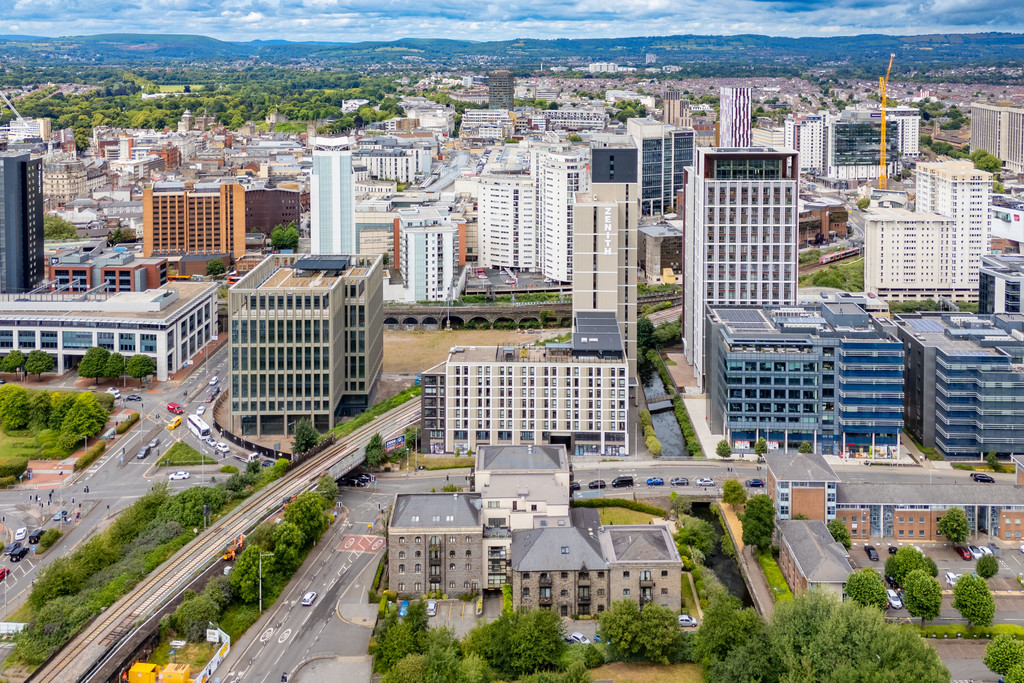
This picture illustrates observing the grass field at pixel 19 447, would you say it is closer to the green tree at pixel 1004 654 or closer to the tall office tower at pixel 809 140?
the green tree at pixel 1004 654

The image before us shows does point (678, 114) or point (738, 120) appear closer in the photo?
point (738, 120)

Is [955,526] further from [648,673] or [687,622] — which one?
[648,673]

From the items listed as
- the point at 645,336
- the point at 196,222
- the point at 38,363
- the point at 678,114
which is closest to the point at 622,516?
the point at 645,336

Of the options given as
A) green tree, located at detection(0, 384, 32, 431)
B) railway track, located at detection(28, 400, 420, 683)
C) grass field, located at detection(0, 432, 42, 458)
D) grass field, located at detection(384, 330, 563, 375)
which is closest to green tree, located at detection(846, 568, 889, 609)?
railway track, located at detection(28, 400, 420, 683)

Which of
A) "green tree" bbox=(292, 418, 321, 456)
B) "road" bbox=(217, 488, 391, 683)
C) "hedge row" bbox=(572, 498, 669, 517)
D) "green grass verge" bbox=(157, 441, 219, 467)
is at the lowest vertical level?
"road" bbox=(217, 488, 391, 683)

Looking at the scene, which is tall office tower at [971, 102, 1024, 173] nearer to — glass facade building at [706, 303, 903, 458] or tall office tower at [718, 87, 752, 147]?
tall office tower at [718, 87, 752, 147]

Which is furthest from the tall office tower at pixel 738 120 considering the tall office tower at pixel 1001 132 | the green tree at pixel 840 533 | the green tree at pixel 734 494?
the green tree at pixel 840 533
